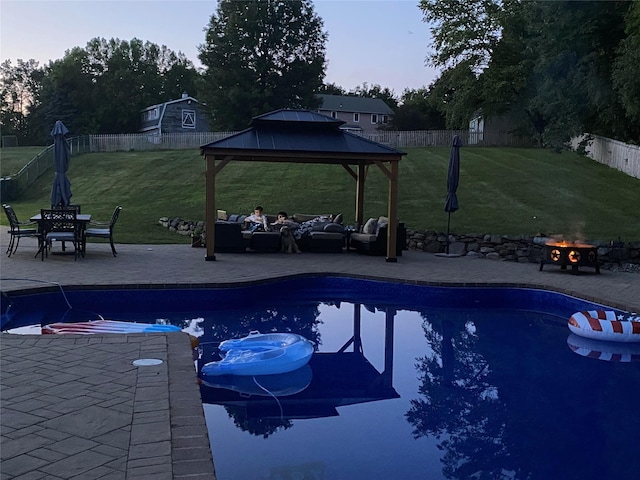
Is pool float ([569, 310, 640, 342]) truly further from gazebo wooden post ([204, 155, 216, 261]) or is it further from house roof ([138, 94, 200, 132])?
house roof ([138, 94, 200, 132])

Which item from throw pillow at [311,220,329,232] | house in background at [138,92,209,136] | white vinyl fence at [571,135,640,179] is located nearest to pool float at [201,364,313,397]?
throw pillow at [311,220,329,232]

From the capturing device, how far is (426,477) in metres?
4.06

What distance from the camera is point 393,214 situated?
12031 millimetres

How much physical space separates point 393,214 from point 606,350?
17.7ft

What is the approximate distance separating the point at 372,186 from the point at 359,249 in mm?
7682

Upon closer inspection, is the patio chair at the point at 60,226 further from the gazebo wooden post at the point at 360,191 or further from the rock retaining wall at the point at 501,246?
the rock retaining wall at the point at 501,246

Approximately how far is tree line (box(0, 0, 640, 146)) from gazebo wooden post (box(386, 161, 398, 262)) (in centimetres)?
676

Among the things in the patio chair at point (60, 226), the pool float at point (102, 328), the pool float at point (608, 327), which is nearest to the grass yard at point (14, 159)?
the patio chair at point (60, 226)

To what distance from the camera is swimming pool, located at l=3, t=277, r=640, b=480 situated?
4.35m

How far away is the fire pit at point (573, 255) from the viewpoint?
10.8 meters

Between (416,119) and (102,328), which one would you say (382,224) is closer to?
(102,328)

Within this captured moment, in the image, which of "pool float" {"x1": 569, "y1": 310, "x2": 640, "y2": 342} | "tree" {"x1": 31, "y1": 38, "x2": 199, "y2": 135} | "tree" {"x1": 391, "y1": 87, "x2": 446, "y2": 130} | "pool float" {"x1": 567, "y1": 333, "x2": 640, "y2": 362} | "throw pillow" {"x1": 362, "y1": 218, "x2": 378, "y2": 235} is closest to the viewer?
"pool float" {"x1": 567, "y1": 333, "x2": 640, "y2": 362}

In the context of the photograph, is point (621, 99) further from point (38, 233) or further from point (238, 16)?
point (238, 16)

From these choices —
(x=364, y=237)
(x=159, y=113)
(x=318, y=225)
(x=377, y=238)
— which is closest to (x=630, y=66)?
(x=377, y=238)
